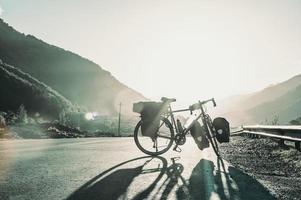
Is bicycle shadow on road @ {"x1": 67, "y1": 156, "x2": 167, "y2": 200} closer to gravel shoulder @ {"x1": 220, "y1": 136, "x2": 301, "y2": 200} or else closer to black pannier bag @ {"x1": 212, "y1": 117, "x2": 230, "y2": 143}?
gravel shoulder @ {"x1": 220, "y1": 136, "x2": 301, "y2": 200}

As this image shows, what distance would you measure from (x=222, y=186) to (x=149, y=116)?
4.84m

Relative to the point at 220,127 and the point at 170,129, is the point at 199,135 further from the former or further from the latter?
the point at 170,129

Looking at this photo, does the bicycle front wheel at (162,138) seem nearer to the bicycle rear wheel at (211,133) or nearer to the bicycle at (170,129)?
the bicycle at (170,129)

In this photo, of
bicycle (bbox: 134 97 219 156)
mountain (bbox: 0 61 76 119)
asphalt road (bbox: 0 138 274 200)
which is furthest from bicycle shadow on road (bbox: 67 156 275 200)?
mountain (bbox: 0 61 76 119)

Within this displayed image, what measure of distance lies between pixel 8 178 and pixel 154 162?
346 centimetres

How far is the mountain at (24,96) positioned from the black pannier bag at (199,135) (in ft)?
374

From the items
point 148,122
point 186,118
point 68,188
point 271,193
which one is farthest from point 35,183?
point 186,118

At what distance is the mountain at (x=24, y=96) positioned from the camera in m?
121

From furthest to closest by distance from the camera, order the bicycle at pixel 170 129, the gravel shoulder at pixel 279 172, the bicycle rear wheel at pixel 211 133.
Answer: the bicycle at pixel 170 129 < the bicycle rear wheel at pixel 211 133 < the gravel shoulder at pixel 279 172

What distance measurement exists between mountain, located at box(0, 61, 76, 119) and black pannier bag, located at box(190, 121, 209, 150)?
374 ft

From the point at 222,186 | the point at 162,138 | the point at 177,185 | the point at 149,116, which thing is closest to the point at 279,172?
the point at 222,186

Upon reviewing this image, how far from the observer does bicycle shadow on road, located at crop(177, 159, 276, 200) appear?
17.1 ft

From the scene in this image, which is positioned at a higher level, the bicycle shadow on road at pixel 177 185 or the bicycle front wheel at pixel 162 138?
the bicycle front wheel at pixel 162 138

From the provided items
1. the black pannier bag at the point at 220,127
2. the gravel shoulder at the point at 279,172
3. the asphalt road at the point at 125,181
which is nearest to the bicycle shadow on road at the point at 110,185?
the asphalt road at the point at 125,181
